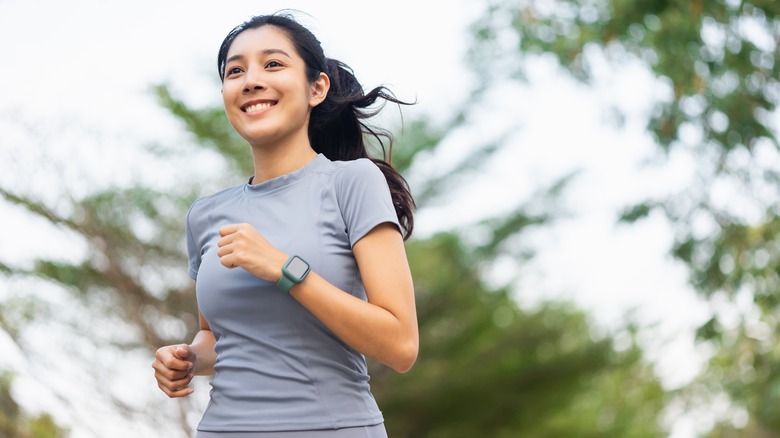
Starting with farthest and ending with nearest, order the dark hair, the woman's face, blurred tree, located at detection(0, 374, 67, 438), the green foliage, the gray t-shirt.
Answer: the green foliage < blurred tree, located at detection(0, 374, 67, 438) < the dark hair < the woman's face < the gray t-shirt

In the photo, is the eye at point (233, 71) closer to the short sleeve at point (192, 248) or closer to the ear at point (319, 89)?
the ear at point (319, 89)

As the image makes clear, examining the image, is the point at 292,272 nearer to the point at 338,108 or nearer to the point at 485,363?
the point at 338,108

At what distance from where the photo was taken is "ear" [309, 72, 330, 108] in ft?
6.89

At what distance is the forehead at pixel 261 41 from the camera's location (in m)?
2.03

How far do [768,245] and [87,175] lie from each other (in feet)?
26.1

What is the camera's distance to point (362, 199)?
6.18ft

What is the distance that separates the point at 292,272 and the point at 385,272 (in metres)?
0.17

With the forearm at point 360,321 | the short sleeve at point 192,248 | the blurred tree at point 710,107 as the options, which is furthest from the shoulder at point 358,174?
the blurred tree at point 710,107

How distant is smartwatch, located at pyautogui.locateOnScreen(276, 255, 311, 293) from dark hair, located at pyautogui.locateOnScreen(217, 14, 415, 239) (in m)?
0.42

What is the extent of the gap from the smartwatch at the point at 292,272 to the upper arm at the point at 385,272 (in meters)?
0.12

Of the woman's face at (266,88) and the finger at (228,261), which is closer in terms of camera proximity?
the finger at (228,261)

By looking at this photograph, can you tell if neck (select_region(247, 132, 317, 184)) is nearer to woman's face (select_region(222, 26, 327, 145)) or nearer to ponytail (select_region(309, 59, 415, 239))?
woman's face (select_region(222, 26, 327, 145))

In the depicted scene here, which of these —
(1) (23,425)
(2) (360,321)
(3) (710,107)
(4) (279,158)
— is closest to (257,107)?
(4) (279,158)

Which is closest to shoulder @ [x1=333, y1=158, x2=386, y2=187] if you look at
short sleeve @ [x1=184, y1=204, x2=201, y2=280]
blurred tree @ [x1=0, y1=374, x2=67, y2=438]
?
short sleeve @ [x1=184, y1=204, x2=201, y2=280]
